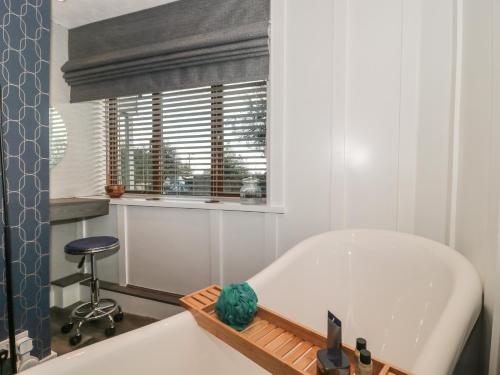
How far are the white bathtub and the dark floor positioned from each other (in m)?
1.29

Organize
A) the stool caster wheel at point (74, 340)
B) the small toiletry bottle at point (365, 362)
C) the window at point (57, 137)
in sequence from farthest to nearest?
the window at point (57, 137) < the stool caster wheel at point (74, 340) < the small toiletry bottle at point (365, 362)

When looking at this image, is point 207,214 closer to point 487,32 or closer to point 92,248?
point 92,248

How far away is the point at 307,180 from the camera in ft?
5.72

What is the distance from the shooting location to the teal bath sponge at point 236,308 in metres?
0.92

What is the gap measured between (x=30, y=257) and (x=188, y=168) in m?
1.14

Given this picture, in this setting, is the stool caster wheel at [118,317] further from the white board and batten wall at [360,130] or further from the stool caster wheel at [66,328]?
the white board and batten wall at [360,130]

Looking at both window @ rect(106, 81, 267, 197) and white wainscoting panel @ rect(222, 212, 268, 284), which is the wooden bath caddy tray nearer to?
white wainscoting panel @ rect(222, 212, 268, 284)

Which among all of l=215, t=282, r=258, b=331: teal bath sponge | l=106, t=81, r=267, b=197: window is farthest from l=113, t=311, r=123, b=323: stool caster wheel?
l=215, t=282, r=258, b=331: teal bath sponge

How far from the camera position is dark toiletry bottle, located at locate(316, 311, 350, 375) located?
0.60m

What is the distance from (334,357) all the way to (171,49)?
6.81 ft

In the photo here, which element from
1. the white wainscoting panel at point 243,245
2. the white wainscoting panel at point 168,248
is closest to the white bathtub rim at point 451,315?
the white wainscoting panel at point 243,245

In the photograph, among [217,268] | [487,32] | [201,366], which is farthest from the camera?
[217,268]

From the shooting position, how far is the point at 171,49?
2.00m

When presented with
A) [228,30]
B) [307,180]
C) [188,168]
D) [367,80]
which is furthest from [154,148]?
[367,80]
